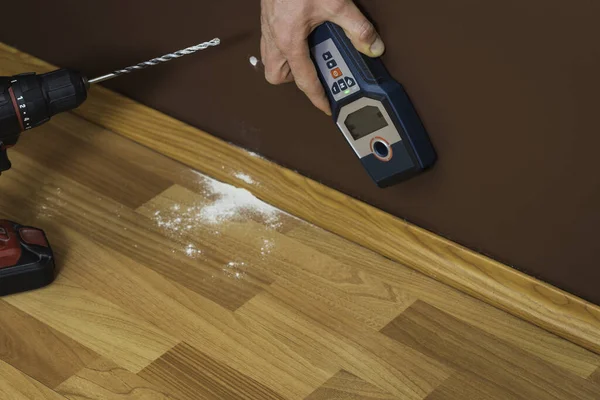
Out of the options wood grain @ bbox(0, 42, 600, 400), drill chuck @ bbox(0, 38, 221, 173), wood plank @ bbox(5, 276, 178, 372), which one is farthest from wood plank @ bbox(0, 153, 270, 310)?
drill chuck @ bbox(0, 38, 221, 173)

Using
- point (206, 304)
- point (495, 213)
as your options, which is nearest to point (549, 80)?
point (495, 213)

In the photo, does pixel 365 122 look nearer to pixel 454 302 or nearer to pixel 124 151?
pixel 454 302

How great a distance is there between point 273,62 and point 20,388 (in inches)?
22.4

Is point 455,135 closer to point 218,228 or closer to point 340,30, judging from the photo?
point 340,30

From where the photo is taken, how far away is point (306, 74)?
131cm

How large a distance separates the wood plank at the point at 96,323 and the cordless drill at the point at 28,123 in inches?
1.1

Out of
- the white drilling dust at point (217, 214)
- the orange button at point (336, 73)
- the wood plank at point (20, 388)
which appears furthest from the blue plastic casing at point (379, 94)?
the wood plank at point (20, 388)

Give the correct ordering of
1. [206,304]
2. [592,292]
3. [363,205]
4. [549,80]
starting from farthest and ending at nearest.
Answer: [363,205]
[206,304]
[592,292]
[549,80]

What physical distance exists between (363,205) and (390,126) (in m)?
0.21

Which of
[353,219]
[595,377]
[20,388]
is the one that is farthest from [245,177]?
[595,377]

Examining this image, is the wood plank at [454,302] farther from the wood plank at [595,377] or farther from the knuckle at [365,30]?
the knuckle at [365,30]

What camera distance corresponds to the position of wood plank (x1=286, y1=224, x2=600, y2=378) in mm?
1273

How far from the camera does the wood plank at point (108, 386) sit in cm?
121

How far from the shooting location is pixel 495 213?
1305mm
